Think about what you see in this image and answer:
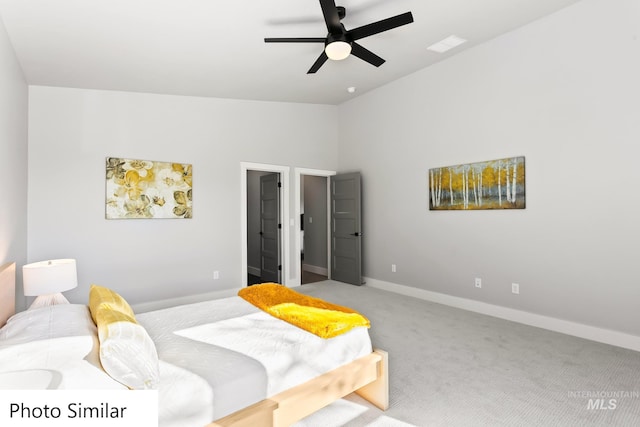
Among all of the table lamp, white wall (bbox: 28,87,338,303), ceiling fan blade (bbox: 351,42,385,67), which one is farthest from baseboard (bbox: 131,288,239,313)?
ceiling fan blade (bbox: 351,42,385,67)

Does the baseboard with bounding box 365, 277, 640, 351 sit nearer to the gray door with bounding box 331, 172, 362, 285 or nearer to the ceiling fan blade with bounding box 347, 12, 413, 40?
the gray door with bounding box 331, 172, 362, 285

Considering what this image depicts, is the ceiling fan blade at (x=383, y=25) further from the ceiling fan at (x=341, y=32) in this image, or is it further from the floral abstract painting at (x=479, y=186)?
the floral abstract painting at (x=479, y=186)

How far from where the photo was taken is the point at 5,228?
94.4 inches

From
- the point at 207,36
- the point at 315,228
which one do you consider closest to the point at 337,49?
the point at 207,36

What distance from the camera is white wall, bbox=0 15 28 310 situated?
2.34 metres

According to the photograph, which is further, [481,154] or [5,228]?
[481,154]

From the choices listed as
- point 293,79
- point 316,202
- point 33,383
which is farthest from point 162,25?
point 316,202

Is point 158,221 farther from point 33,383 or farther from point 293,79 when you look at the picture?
point 33,383

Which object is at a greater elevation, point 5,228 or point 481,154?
point 481,154

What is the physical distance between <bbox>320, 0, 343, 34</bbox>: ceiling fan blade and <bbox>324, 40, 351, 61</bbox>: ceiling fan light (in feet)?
0.29

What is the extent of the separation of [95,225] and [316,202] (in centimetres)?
389

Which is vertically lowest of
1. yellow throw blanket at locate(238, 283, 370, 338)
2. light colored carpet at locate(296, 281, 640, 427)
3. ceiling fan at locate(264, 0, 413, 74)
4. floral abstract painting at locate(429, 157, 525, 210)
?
light colored carpet at locate(296, 281, 640, 427)

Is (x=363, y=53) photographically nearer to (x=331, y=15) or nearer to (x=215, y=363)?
(x=331, y=15)

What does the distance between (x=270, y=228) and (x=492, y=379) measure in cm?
403
